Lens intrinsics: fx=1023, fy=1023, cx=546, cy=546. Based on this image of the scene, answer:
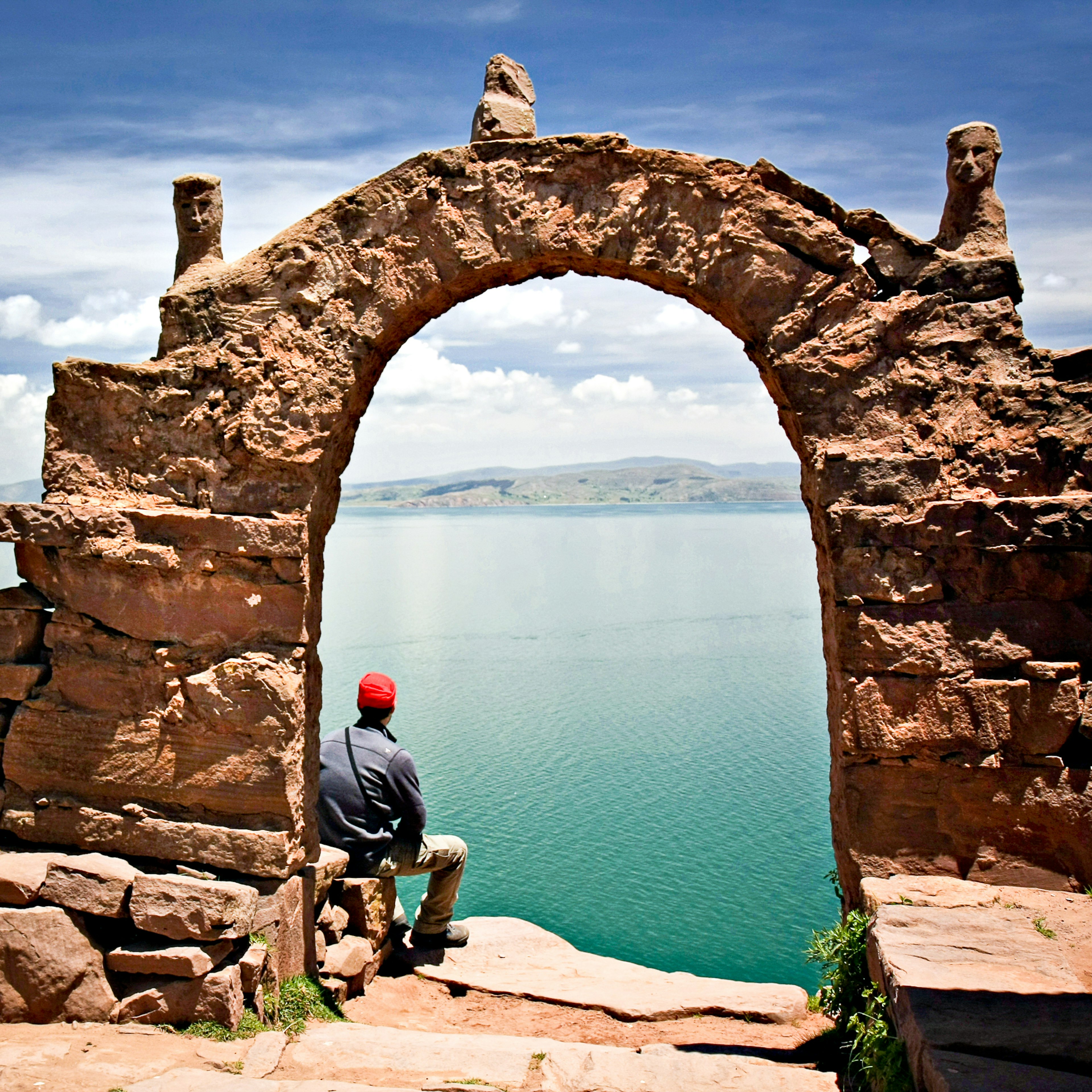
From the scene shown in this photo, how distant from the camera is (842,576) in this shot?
4.66m

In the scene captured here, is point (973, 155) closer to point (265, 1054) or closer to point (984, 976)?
point (984, 976)

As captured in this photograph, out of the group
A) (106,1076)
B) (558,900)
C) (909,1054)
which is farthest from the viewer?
(558,900)

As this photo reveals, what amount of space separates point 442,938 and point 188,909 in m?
2.15

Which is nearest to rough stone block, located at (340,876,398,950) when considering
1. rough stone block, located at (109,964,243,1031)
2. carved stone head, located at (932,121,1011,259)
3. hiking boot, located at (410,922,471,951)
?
hiking boot, located at (410,922,471,951)

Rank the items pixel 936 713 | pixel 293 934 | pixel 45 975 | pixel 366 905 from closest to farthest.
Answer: pixel 45 975
pixel 936 713
pixel 293 934
pixel 366 905

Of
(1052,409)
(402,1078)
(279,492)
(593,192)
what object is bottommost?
(402,1078)

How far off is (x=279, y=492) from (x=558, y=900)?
14.8 feet

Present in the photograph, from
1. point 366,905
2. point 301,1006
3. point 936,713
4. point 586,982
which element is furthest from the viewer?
point 586,982

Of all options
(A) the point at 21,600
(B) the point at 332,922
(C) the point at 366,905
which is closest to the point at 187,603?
(A) the point at 21,600

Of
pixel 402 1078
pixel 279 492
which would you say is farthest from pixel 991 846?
pixel 279 492

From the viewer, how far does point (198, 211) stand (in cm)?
516

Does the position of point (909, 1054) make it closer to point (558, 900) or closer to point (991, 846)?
point (991, 846)

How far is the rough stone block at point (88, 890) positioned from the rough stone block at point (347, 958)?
1.15 meters

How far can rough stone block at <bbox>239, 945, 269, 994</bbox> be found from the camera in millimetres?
4426
